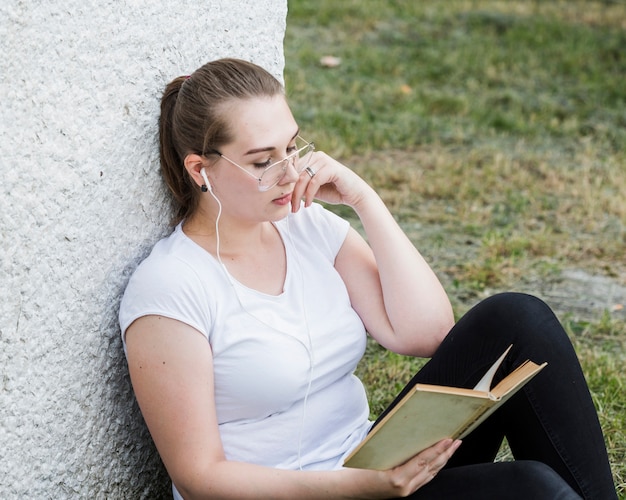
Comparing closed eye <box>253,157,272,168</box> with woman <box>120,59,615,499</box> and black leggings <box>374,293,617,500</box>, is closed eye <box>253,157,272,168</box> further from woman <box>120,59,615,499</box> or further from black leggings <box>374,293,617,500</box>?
black leggings <box>374,293,617,500</box>

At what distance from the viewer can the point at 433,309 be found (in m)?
2.50

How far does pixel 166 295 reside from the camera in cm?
207

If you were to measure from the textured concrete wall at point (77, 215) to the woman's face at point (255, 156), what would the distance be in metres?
0.19

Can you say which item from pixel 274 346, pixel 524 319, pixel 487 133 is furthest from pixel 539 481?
pixel 487 133

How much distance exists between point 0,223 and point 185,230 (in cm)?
58

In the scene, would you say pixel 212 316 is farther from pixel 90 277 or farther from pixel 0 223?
pixel 0 223

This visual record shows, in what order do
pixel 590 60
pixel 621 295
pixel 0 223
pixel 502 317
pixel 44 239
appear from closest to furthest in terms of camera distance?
pixel 0 223, pixel 44 239, pixel 502 317, pixel 621 295, pixel 590 60

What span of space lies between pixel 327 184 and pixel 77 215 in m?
0.76

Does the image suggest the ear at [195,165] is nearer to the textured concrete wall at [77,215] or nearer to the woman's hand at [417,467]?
the textured concrete wall at [77,215]

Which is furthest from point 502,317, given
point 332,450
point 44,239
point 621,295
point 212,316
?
point 621,295

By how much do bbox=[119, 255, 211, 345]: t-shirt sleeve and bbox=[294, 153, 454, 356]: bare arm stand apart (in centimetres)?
46

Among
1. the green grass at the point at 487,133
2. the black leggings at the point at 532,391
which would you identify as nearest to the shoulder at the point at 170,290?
the black leggings at the point at 532,391

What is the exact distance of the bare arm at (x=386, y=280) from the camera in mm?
2475

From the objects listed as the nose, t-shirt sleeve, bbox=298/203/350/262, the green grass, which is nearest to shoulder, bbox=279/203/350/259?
t-shirt sleeve, bbox=298/203/350/262
